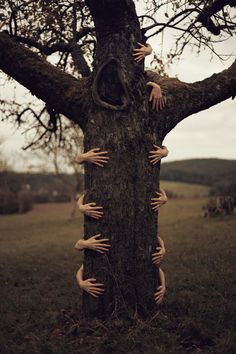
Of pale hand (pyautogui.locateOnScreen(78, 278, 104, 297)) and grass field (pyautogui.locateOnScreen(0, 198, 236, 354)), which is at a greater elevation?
pale hand (pyautogui.locateOnScreen(78, 278, 104, 297))

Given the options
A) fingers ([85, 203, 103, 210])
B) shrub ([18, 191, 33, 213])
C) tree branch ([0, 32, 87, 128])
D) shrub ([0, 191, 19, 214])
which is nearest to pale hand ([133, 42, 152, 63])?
tree branch ([0, 32, 87, 128])

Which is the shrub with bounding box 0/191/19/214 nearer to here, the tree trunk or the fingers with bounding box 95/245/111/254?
the tree trunk

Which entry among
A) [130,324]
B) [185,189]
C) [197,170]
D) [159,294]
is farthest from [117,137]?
[197,170]

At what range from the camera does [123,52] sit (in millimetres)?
6273

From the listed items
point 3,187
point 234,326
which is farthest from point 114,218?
point 3,187

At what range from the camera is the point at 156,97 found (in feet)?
20.9

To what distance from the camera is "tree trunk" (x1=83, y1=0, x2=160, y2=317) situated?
6066 millimetres

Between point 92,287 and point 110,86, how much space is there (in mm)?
3116

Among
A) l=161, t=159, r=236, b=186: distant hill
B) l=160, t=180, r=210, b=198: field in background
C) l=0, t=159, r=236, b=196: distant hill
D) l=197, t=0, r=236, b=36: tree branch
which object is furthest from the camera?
l=161, t=159, r=236, b=186: distant hill

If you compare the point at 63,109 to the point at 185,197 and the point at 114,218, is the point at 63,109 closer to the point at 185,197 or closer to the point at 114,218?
the point at 114,218

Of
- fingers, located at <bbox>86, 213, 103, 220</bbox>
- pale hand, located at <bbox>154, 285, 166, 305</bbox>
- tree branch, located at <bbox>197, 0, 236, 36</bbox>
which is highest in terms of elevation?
tree branch, located at <bbox>197, 0, 236, 36</bbox>

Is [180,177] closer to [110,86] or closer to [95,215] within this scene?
[110,86]

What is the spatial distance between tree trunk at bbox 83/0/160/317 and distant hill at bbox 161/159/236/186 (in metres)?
59.0

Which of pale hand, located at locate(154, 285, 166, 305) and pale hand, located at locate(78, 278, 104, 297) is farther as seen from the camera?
pale hand, located at locate(154, 285, 166, 305)
